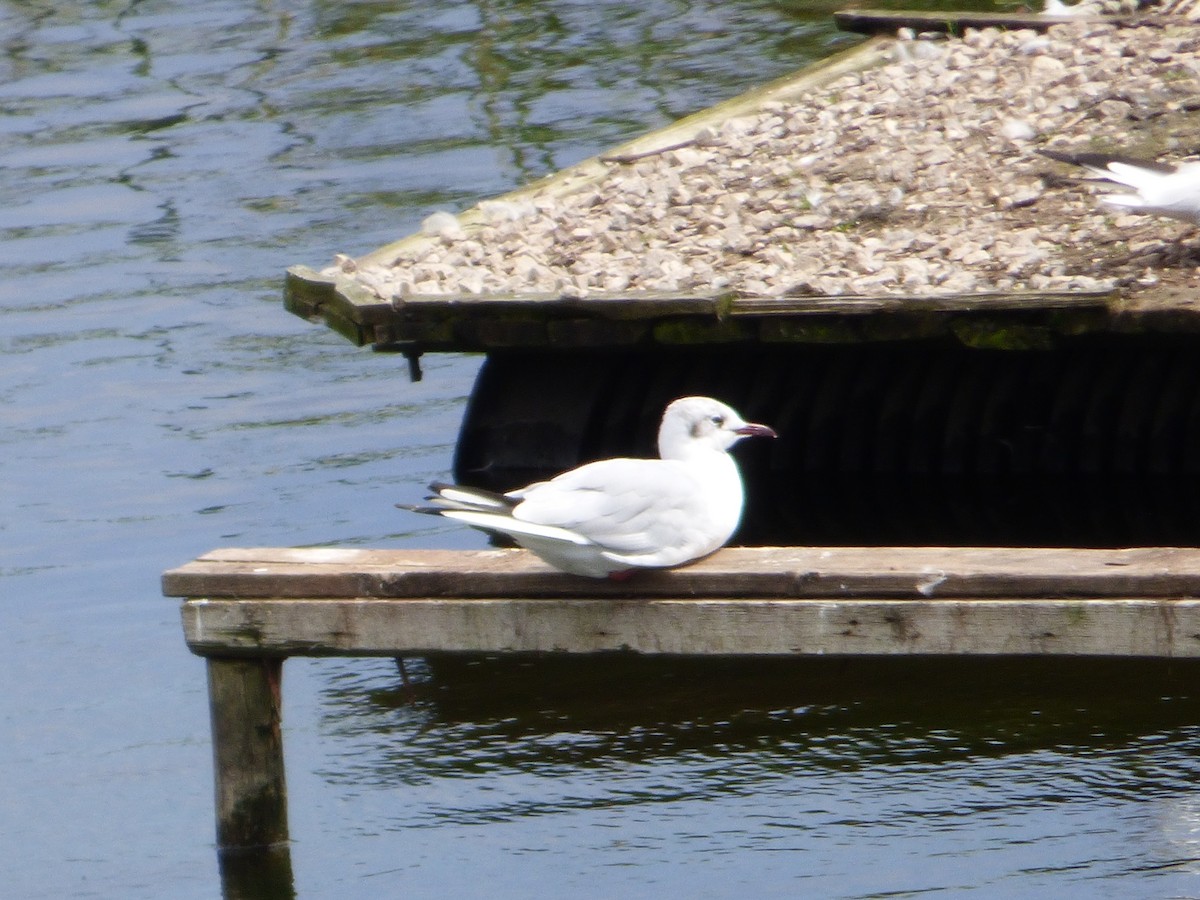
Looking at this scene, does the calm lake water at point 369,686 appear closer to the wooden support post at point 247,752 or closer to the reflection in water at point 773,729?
the reflection in water at point 773,729

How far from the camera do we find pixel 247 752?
4328 mm

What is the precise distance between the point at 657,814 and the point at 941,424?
2.69 metres

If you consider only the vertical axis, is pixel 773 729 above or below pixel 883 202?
below

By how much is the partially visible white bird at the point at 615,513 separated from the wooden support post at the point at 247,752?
0.62 metres

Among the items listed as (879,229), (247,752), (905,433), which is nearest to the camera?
(247,752)

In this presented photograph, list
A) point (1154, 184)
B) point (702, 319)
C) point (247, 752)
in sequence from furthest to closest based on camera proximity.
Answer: point (1154, 184) < point (702, 319) < point (247, 752)

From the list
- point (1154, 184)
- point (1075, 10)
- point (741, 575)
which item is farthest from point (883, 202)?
point (741, 575)

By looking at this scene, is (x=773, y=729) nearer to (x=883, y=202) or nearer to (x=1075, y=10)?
(x=883, y=202)

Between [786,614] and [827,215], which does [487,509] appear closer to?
[786,614]

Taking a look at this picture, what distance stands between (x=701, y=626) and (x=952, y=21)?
21.6 feet

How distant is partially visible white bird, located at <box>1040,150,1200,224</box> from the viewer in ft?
21.2

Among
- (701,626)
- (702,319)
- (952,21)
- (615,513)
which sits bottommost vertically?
(701,626)

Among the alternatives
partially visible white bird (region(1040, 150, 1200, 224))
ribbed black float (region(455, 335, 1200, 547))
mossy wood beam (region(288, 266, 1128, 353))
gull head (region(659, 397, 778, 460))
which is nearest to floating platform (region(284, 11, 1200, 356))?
mossy wood beam (region(288, 266, 1128, 353))

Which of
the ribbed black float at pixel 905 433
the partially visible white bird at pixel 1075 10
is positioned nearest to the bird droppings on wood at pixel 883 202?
the ribbed black float at pixel 905 433
